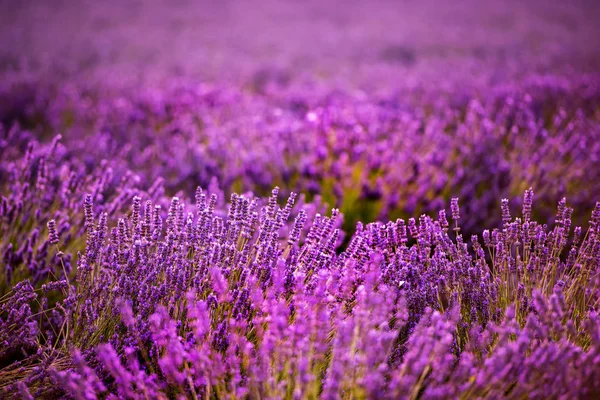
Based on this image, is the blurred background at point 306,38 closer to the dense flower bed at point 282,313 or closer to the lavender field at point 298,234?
the lavender field at point 298,234

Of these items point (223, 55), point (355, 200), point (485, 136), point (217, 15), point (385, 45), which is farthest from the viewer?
point (217, 15)

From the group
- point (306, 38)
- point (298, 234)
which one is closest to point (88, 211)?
point (298, 234)

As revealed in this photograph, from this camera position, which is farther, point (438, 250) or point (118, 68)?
point (118, 68)

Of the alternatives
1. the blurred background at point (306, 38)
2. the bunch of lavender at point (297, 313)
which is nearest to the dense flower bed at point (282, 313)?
the bunch of lavender at point (297, 313)

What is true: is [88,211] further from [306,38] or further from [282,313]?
[306,38]

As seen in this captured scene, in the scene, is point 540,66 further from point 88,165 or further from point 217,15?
point 217,15

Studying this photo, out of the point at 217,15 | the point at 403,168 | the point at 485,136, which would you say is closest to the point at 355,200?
the point at 403,168

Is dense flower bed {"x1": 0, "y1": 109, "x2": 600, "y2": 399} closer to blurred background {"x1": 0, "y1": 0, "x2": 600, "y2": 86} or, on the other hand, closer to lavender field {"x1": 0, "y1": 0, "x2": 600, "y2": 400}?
lavender field {"x1": 0, "y1": 0, "x2": 600, "y2": 400}
